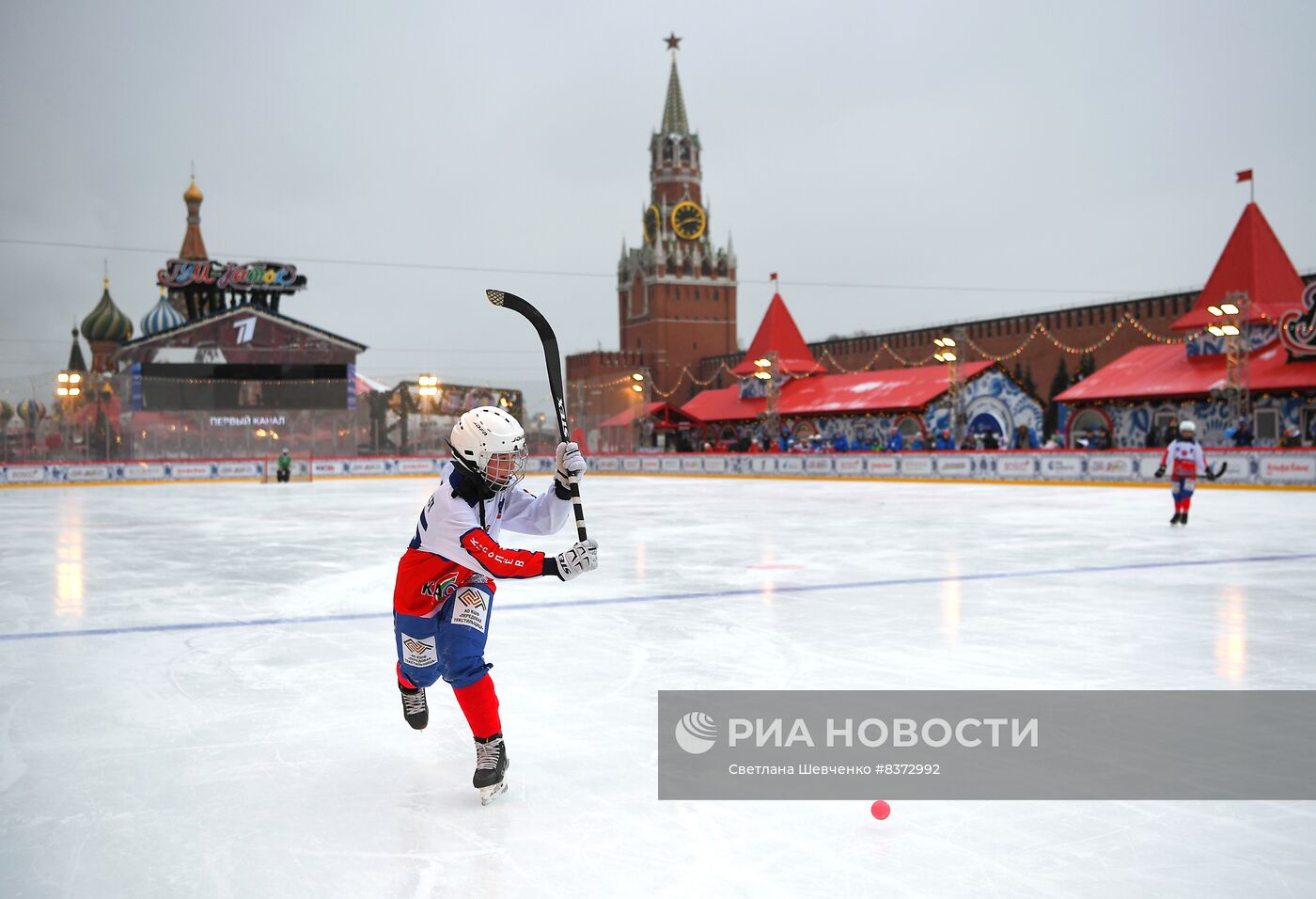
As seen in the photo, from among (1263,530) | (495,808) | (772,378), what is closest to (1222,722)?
(495,808)

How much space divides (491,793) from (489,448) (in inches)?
→ 42.2

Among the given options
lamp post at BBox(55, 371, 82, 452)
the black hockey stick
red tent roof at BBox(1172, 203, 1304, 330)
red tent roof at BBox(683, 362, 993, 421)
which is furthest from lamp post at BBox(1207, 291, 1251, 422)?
lamp post at BBox(55, 371, 82, 452)

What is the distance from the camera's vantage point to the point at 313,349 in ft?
144

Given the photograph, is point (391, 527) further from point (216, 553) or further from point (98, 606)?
point (98, 606)

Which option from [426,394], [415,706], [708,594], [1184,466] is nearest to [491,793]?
[415,706]

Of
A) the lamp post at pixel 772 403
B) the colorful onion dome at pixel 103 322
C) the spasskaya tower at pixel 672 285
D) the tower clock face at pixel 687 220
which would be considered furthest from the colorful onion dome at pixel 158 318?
the lamp post at pixel 772 403

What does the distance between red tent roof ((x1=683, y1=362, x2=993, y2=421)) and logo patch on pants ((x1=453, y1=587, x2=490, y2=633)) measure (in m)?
31.8

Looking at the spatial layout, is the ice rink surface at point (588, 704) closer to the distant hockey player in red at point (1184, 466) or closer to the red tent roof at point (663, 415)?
the distant hockey player in red at point (1184, 466)

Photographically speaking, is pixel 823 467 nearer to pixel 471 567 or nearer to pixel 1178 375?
pixel 1178 375

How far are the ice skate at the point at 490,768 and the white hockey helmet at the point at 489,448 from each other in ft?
2.62

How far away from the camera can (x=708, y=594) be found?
7.80 meters

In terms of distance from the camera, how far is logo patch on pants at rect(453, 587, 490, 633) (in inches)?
134

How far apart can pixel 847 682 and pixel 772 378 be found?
36.3 m

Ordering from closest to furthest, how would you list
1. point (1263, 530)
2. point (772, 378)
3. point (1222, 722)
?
point (1222, 722) < point (1263, 530) < point (772, 378)
